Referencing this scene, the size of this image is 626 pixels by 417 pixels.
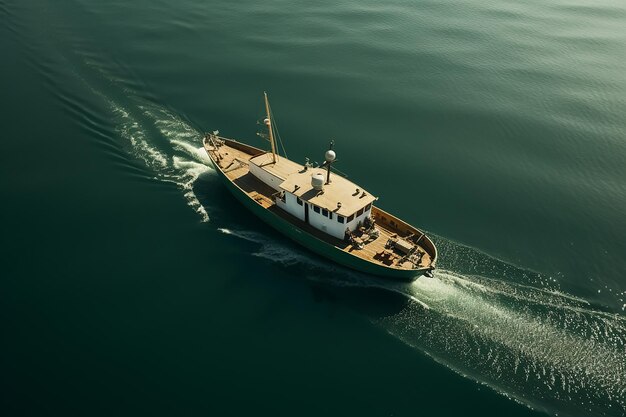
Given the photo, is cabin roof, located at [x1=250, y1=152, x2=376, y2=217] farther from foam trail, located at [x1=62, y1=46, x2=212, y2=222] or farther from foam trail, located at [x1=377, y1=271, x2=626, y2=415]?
foam trail, located at [x1=62, y1=46, x2=212, y2=222]

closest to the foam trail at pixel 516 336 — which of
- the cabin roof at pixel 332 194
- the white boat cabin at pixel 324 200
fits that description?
the white boat cabin at pixel 324 200

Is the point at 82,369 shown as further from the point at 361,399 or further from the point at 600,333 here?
the point at 600,333

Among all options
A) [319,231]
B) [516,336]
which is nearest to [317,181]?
[319,231]

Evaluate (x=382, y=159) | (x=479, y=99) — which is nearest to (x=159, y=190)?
(x=382, y=159)

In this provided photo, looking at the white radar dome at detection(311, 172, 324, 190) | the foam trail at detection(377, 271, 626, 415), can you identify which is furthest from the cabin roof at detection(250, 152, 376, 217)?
the foam trail at detection(377, 271, 626, 415)

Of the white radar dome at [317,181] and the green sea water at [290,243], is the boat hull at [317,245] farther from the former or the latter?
the white radar dome at [317,181]
